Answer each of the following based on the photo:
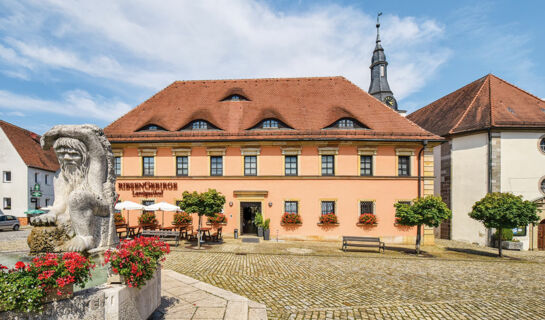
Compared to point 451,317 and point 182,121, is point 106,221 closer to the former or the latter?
point 451,317

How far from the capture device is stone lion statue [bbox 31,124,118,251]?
3.93m

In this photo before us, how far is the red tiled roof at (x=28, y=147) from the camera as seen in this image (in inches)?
950

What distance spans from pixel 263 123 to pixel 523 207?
14771 millimetres

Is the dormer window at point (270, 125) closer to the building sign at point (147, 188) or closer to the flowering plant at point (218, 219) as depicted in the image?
the flowering plant at point (218, 219)

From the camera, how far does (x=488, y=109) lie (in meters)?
16.7

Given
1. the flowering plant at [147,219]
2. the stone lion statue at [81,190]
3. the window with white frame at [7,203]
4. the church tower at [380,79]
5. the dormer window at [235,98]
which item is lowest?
the window with white frame at [7,203]

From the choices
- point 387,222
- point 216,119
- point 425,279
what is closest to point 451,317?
point 425,279

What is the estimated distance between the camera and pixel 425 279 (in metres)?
8.27

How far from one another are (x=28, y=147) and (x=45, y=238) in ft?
103

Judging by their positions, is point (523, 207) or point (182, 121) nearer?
point (523, 207)

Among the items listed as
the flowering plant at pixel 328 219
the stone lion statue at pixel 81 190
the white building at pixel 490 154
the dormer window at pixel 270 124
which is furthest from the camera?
the dormer window at pixel 270 124

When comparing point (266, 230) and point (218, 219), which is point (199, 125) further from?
point (266, 230)

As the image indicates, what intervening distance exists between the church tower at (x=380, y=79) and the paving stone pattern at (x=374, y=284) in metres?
22.9

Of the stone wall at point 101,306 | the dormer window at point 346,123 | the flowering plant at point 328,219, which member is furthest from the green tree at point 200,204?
the dormer window at point 346,123
